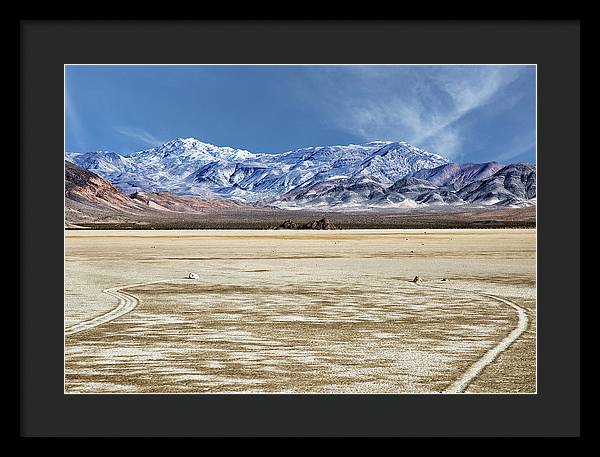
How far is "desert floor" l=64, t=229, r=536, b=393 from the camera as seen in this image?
23.2ft

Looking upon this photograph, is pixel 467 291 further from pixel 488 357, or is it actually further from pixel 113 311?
pixel 488 357

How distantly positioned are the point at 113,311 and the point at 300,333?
338 centimetres

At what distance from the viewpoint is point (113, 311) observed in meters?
11.8

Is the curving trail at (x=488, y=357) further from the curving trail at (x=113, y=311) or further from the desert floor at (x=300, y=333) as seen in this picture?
the curving trail at (x=113, y=311)

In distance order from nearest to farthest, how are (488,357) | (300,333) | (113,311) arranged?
(488,357) → (300,333) → (113,311)

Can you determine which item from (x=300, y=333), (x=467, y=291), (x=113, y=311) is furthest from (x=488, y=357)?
(x=467, y=291)

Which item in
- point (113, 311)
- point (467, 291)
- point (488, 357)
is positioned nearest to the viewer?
point (488, 357)

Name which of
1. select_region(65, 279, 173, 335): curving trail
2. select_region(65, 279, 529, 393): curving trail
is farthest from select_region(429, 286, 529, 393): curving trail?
select_region(65, 279, 173, 335): curving trail

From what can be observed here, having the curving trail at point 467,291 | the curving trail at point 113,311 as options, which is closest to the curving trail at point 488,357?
the curving trail at point 467,291

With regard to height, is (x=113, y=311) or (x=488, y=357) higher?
(x=113, y=311)
